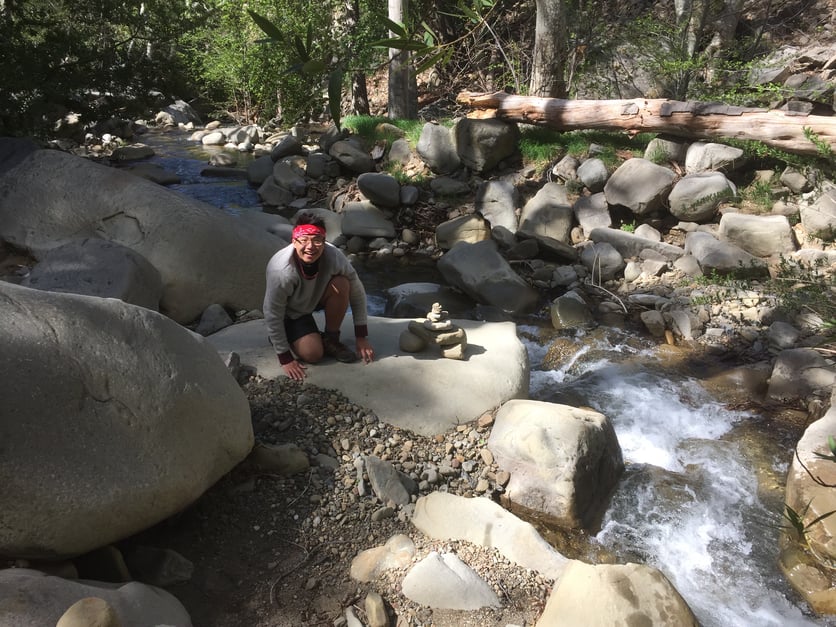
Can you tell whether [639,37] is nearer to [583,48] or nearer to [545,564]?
[583,48]

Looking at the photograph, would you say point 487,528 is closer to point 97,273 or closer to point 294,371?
point 294,371

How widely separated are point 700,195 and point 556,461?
15.4 ft

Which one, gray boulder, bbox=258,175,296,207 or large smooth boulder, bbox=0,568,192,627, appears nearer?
large smooth boulder, bbox=0,568,192,627

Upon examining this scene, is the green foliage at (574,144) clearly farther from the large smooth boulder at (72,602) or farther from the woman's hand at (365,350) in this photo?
the large smooth boulder at (72,602)

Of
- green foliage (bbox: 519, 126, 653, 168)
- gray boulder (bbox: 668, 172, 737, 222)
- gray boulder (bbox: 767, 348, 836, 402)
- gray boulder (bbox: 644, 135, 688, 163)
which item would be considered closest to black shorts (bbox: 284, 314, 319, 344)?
gray boulder (bbox: 767, 348, 836, 402)

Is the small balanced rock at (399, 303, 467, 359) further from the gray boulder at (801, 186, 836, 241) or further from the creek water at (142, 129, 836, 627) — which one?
the gray boulder at (801, 186, 836, 241)

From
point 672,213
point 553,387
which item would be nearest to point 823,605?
point 553,387

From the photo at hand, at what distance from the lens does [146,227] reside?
5363 millimetres

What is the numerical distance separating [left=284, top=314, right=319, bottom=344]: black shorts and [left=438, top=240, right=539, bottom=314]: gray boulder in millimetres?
2758

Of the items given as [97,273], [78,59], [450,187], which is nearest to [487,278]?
[450,187]

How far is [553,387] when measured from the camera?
4883 millimetres

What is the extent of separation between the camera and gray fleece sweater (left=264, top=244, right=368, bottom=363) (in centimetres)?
367

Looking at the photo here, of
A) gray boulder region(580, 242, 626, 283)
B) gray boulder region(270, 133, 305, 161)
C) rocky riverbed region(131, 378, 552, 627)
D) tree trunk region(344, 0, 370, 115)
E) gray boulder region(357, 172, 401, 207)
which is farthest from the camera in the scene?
tree trunk region(344, 0, 370, 115)

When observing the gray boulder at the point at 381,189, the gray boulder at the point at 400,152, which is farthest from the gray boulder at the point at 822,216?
the gray boulder at the point at 400,152
